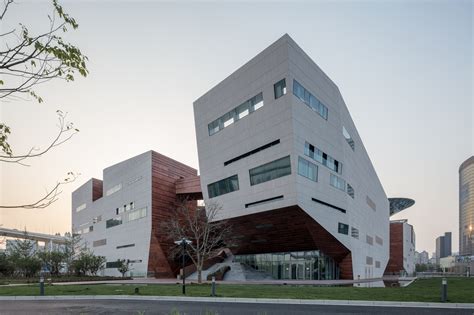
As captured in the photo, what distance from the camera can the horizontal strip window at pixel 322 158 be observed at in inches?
1478

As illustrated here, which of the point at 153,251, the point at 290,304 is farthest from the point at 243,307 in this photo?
the point at 153,251

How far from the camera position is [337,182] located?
42.9 meters

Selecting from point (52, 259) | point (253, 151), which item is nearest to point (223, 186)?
point (253, 151)

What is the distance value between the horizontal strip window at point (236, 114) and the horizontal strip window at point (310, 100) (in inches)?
158

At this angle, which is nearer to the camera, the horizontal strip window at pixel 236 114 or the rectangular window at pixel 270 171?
the rectangular window at pixel 270 171

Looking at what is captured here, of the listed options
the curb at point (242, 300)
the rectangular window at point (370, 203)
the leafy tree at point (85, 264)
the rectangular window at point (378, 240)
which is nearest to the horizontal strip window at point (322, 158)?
the rectangular window at point (370, 203)

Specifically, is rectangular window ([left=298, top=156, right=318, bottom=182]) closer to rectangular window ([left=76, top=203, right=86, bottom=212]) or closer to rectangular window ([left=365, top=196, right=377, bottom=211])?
rectangular window ([left=365, top=196, right=377, bottom=211])

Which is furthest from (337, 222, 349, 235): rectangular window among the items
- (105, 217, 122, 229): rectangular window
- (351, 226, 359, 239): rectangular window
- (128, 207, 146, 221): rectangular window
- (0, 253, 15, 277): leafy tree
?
(0, 253, 15, 277): leafy tree

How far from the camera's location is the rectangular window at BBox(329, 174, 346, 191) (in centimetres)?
4188

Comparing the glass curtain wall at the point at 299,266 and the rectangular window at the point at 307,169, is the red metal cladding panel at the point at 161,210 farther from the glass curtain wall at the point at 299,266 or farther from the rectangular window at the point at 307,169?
the rectangular window at the point at 307,169

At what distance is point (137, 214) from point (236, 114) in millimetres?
26156

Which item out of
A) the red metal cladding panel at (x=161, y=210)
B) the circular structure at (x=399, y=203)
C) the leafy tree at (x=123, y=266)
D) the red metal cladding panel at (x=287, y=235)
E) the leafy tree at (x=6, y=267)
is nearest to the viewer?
the red metal cladding panel at (x=287, y=235)

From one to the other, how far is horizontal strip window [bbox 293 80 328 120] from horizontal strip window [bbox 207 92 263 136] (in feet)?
13.2

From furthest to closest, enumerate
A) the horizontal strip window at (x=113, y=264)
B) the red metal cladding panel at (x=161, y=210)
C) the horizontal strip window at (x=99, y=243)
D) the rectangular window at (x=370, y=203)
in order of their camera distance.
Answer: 1. the horizontal strip window at (x=99, y=243)
2. the horizontal strip window at (x=113, y=264)
3. the rectangular window at (x=370, y=203)
4. the red metal cladding panel at (x=161, y=210)
